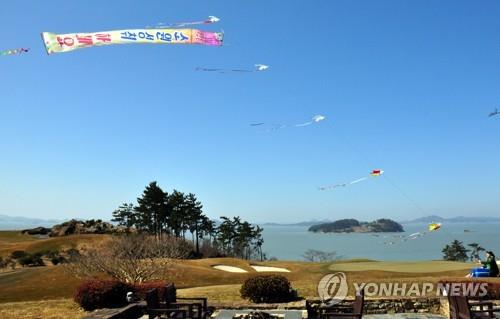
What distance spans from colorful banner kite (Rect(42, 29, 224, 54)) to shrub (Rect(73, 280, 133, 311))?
10.9 metres

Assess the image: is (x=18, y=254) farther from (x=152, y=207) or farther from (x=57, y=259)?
(x=152, y=207)

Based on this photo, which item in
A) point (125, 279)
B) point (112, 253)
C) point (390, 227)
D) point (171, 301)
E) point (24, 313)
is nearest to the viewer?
point (171, 301)

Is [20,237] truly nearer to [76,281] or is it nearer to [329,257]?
[76,281]

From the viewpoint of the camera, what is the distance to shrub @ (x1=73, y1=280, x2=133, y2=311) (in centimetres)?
1822

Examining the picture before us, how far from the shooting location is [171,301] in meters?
13.7

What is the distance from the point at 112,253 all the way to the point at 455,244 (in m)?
83.2

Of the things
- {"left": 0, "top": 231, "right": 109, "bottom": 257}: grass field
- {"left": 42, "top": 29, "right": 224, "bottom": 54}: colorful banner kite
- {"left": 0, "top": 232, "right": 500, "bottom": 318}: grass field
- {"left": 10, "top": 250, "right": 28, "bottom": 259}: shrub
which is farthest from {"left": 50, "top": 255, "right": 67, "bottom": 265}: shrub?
{"left": 42, "top": 29, "right": 224, "bottom": 54}: colorful banner kite

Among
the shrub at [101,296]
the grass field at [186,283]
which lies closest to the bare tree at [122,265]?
the grass field at [186,283]

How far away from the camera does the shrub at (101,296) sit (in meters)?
18.2

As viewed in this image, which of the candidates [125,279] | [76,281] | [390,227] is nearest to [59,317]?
[125,279]

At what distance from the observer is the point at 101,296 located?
59.7 ft

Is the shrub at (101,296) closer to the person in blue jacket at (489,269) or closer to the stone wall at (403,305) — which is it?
the stone wall at (403,305)

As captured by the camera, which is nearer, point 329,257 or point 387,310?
point 387,310

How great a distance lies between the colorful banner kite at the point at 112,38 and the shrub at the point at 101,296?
10868 millimetres
